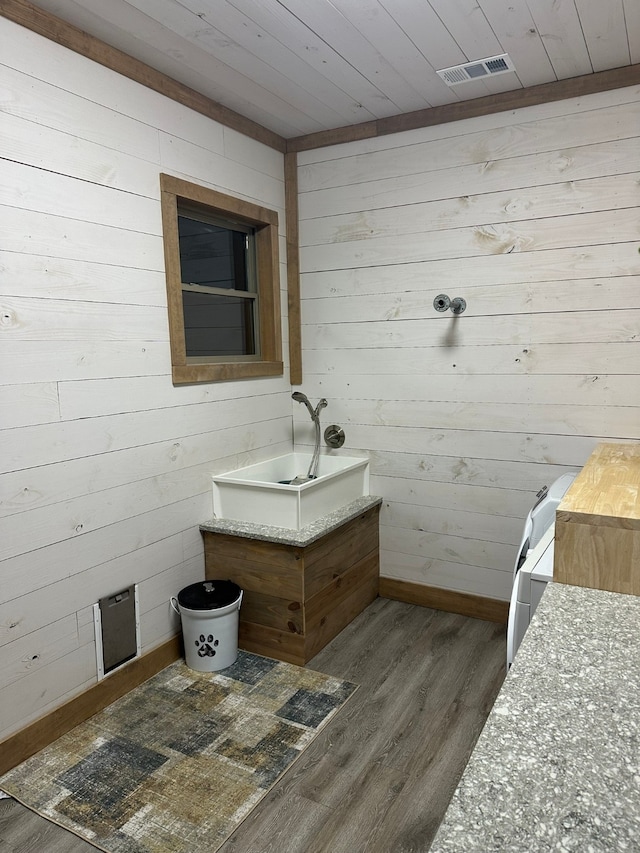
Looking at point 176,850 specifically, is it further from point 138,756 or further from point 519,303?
point 519,303

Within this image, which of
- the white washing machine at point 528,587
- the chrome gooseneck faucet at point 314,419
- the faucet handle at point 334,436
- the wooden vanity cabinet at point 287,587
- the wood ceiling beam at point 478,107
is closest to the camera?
the white washing machine at point 528,587

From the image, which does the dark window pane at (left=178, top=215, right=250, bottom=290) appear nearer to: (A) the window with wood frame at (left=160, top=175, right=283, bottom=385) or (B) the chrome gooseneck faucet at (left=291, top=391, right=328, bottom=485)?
(A) the window with wood frame at (left=160, top=175, right=283, bottom=385)

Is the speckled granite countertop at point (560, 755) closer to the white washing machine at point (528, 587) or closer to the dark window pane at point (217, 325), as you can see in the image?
the white washing machine at point (528, 587)

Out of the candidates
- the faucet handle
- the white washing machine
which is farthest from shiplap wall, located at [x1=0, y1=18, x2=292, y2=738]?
the white washing machine

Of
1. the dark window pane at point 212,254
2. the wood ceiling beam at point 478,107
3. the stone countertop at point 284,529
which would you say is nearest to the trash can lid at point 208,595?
the stone countertop at point 284,529

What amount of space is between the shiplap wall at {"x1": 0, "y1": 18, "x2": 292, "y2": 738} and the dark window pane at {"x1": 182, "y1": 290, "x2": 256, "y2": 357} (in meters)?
0.25

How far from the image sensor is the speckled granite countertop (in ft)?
2.32

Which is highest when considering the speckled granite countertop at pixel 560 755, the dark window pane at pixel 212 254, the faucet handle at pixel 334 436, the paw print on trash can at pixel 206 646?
the dark window pane at pixel 212 254

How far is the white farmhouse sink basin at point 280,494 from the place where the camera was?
2.68m

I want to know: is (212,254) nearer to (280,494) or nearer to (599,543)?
(280,494)

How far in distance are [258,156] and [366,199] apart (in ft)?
1.93

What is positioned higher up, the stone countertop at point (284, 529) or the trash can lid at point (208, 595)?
the stone countertop at point (284, 529)

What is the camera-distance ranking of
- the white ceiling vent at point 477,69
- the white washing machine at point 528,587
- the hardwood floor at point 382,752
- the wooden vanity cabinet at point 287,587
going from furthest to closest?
the wooden vanity cabinet at point 287,587
the white ceiling vent at point 477,69
the hardwood floor at point 382,752
the white washing machine at point 528,587

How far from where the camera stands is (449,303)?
115 inches
